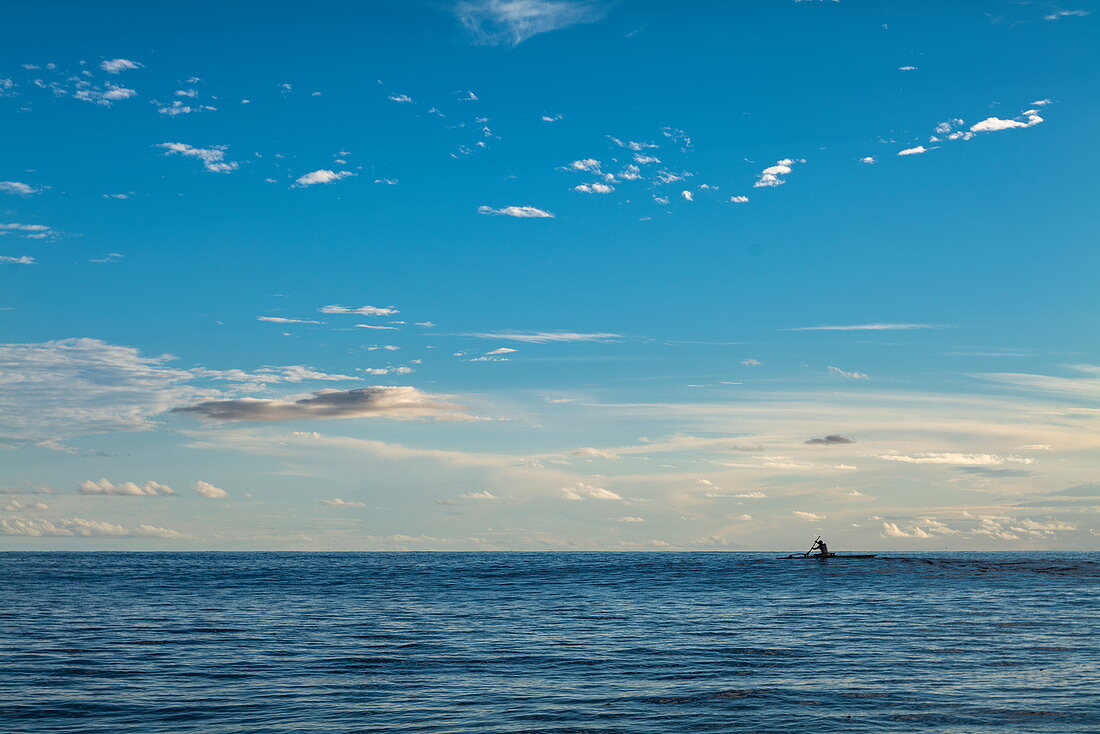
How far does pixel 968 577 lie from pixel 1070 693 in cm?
6006

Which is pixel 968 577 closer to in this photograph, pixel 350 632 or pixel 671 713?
pixel 350 632

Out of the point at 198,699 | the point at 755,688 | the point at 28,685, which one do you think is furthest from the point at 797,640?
the point at 28,685

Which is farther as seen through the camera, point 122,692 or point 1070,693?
point 122,692

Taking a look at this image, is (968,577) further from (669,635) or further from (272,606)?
(272,606)

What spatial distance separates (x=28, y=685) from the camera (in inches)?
979

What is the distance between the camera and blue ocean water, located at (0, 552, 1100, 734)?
20250 millimetres

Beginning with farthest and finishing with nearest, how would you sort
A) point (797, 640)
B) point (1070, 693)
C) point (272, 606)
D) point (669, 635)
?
point (272, 606)
point (669, 635)
point (797, 640)
point (1070, 693)

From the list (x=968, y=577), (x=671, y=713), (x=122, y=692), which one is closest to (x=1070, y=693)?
(x=671, y=713)

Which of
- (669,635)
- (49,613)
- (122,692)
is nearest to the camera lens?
(122,692)

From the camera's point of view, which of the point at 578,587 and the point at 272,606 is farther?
the point at 578,587

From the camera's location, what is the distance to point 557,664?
93.6 feet

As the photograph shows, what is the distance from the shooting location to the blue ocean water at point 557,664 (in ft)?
66.4

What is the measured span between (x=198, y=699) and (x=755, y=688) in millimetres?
15306

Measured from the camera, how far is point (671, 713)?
20547mm
